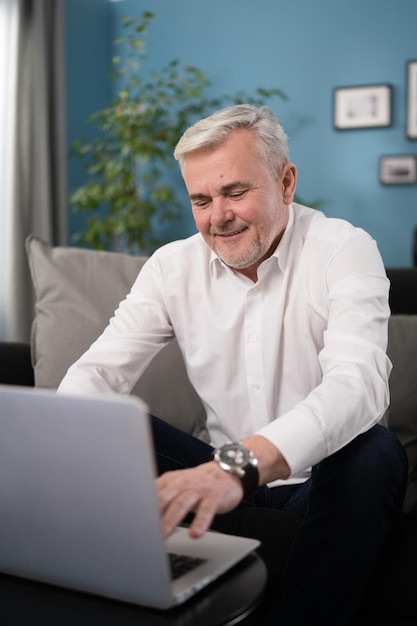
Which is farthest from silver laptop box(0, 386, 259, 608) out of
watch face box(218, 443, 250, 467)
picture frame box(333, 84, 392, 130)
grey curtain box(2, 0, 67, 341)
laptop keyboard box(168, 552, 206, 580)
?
picture frame box(333, 84, 392, 130)

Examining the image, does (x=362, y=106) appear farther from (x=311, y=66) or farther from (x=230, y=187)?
(x=230, y=187)

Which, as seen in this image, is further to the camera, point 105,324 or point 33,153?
point 33,153

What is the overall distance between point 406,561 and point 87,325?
97cm

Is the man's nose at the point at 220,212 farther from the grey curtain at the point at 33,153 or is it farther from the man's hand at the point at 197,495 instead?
the grey curtain at the point at 33,153

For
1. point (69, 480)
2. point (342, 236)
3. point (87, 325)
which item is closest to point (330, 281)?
point (342, 236)

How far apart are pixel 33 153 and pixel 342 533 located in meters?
3.66

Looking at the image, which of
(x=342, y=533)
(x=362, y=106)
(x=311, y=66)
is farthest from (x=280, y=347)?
(x=311, y=66)

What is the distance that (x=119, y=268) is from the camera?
2021mm

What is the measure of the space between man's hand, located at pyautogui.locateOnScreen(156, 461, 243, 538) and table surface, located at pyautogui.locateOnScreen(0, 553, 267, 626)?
0.07 m

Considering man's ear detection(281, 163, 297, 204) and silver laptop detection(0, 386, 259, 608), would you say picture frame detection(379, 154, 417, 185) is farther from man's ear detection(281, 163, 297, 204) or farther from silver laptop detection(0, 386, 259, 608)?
silver laptop detection(0, 386, 259, 608)

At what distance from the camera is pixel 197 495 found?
881mm

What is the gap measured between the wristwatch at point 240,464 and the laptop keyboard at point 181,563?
11 centimetres

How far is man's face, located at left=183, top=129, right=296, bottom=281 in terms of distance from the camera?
1526 mm

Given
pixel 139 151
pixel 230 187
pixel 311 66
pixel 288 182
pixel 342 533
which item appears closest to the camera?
pixel 342 533
